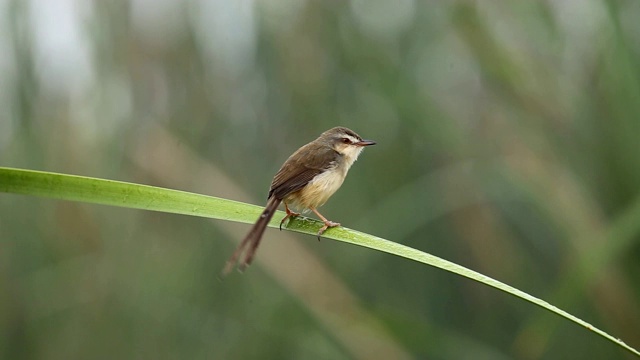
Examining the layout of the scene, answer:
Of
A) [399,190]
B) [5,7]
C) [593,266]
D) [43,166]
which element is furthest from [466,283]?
[5,7]

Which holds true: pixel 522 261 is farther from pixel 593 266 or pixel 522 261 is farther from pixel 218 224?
pixel 218 224

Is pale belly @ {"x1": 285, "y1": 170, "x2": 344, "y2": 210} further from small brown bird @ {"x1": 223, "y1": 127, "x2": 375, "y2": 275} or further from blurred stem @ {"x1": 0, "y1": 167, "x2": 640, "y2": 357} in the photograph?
blurred stem @ {"x1": 0, "y1": 167, "x2": 640, "y2": 357}

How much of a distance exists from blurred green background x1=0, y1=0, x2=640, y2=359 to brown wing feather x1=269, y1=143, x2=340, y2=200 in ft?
1.17

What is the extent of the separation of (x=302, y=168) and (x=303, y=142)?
1129 millimetres

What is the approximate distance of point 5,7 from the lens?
10.6 ft

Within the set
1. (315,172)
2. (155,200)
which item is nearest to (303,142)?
(315,172)

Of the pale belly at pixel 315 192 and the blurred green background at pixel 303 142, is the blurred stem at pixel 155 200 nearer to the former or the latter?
the pale belly at pixel 315 192

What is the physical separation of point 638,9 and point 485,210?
1.05 meters

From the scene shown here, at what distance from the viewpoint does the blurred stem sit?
4.76 ft

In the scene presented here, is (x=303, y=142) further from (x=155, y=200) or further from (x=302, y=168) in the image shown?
(x=155, y=200)

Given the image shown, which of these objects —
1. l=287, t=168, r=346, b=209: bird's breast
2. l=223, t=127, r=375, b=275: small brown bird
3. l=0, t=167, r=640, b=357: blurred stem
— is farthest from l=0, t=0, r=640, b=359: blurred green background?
l=0, t=167, r=640, b=357: blurred stem

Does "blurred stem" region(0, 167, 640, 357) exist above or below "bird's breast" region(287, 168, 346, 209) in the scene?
above

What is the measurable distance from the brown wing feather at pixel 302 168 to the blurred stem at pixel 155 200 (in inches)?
24.1

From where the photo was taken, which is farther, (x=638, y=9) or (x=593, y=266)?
(x=638, y=9)
